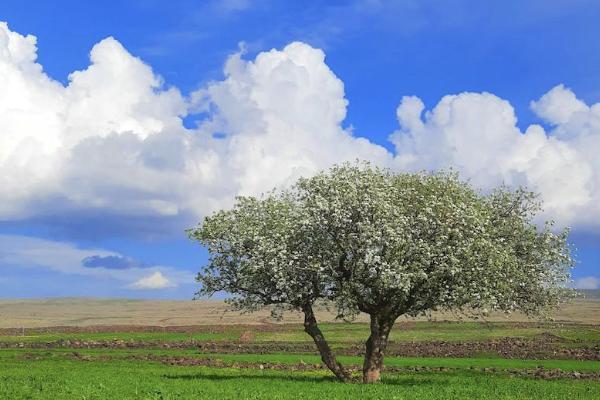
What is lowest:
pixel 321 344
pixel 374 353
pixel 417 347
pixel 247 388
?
pixel 247 388

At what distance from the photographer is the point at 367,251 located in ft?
143

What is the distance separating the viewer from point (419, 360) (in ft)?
259

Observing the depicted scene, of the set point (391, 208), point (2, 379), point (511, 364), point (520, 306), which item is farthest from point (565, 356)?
point (2, 379)

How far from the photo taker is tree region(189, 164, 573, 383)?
44.0m

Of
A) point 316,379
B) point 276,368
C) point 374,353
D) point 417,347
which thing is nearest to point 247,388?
point 374,353

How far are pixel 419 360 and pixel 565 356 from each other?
20633 mm

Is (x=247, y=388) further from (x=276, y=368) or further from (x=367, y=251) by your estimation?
(x=276, y=368)

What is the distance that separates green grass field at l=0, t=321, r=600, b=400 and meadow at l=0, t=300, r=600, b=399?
0.10m

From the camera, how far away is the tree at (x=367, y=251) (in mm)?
43969

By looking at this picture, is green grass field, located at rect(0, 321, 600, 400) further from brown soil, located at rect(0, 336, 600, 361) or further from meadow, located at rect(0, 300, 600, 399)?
brown soil, located at rect(0, 336, 600, 361)

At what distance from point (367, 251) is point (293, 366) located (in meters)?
30.2

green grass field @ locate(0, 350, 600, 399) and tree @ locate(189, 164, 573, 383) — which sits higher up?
tree @ locate(189, 164, 573, 383)

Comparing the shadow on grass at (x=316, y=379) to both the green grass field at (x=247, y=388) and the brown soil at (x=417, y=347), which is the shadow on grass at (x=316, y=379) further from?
the brown soil at (x=417, y=347)

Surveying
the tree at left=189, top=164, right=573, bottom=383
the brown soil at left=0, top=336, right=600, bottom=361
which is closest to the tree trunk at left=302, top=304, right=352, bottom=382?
the tree at left=189, top=164, right=573, bottom=383
